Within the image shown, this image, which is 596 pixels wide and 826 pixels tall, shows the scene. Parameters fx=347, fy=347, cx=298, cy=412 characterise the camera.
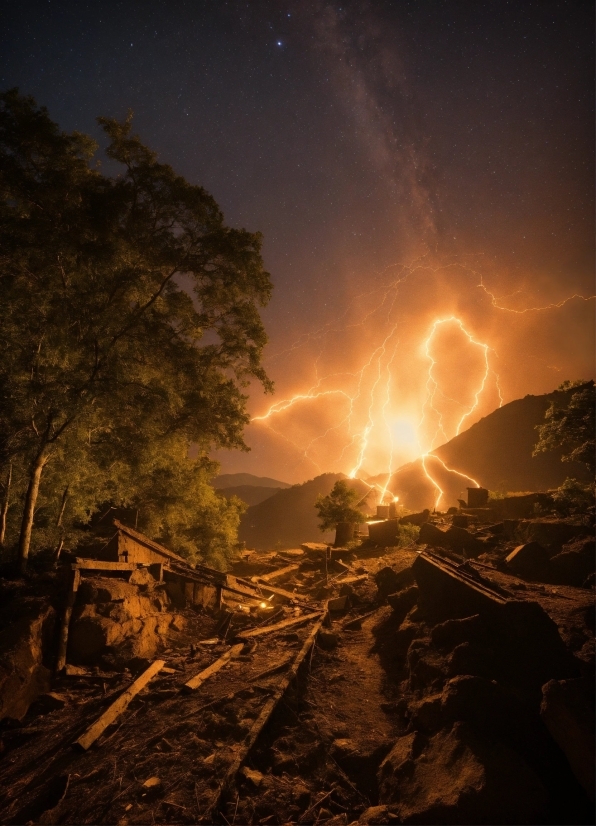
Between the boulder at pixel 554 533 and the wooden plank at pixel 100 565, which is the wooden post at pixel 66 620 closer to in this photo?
the wooden plank at pixel 100 565

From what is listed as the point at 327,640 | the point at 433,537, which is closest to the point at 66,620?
the point at 327,640

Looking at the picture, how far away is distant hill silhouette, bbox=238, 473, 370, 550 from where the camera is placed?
3494 inches

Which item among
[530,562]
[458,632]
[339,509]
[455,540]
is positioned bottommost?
[458,632]

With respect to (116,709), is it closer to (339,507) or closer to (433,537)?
(433,537)

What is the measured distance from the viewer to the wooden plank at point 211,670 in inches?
244

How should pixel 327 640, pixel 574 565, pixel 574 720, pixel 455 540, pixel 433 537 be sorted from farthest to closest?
pixel 433 537 → pixel 455 540 → pixel 574 565 → pixel 327 640 → pixel 574 720

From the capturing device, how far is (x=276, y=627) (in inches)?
363

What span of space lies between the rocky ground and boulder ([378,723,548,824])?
0.02 meters

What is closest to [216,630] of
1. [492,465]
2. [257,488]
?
[492,465]

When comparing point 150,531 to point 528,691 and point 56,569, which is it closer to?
point 56,569

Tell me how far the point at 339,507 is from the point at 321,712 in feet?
65.2

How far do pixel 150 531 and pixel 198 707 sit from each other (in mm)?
9770

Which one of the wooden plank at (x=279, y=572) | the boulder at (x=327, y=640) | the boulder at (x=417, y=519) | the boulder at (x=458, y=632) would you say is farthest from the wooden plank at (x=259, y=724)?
the boulder at (x=417, y=519)

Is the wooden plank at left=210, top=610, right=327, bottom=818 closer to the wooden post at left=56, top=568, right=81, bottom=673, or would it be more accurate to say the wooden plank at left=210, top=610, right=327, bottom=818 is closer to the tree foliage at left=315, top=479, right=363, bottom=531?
the wooden post at left=56, top=568, right=81, bottom=673
